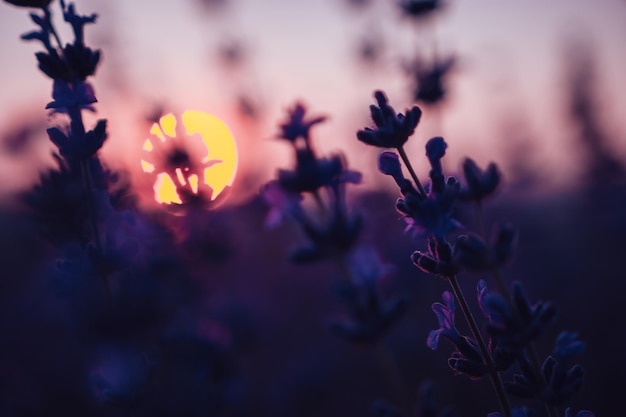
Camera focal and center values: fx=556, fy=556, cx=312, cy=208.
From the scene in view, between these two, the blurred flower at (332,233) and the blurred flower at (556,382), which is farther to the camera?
the blurred flower at (332,233)

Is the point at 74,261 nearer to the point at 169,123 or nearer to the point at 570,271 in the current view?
the point at 169,123

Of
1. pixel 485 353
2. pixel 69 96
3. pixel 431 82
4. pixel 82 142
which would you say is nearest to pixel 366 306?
pixel 485 353

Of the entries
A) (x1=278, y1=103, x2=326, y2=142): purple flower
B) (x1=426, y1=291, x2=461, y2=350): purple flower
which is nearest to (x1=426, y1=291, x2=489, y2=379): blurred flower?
(x1=426, y1=291, x2=461, y2=350): purple flower

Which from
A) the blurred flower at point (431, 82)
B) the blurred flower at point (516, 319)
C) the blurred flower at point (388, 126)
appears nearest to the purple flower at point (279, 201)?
the blurred flower at point (388, 126)

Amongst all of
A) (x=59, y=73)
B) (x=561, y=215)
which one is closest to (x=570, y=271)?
(x=59, y=73)

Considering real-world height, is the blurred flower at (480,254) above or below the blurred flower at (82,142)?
below

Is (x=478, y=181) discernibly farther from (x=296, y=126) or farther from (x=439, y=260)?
(x=296, y=126)

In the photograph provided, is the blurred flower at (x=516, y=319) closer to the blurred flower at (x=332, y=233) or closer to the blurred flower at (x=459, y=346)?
the blurred flower at (x=459, y=346)
